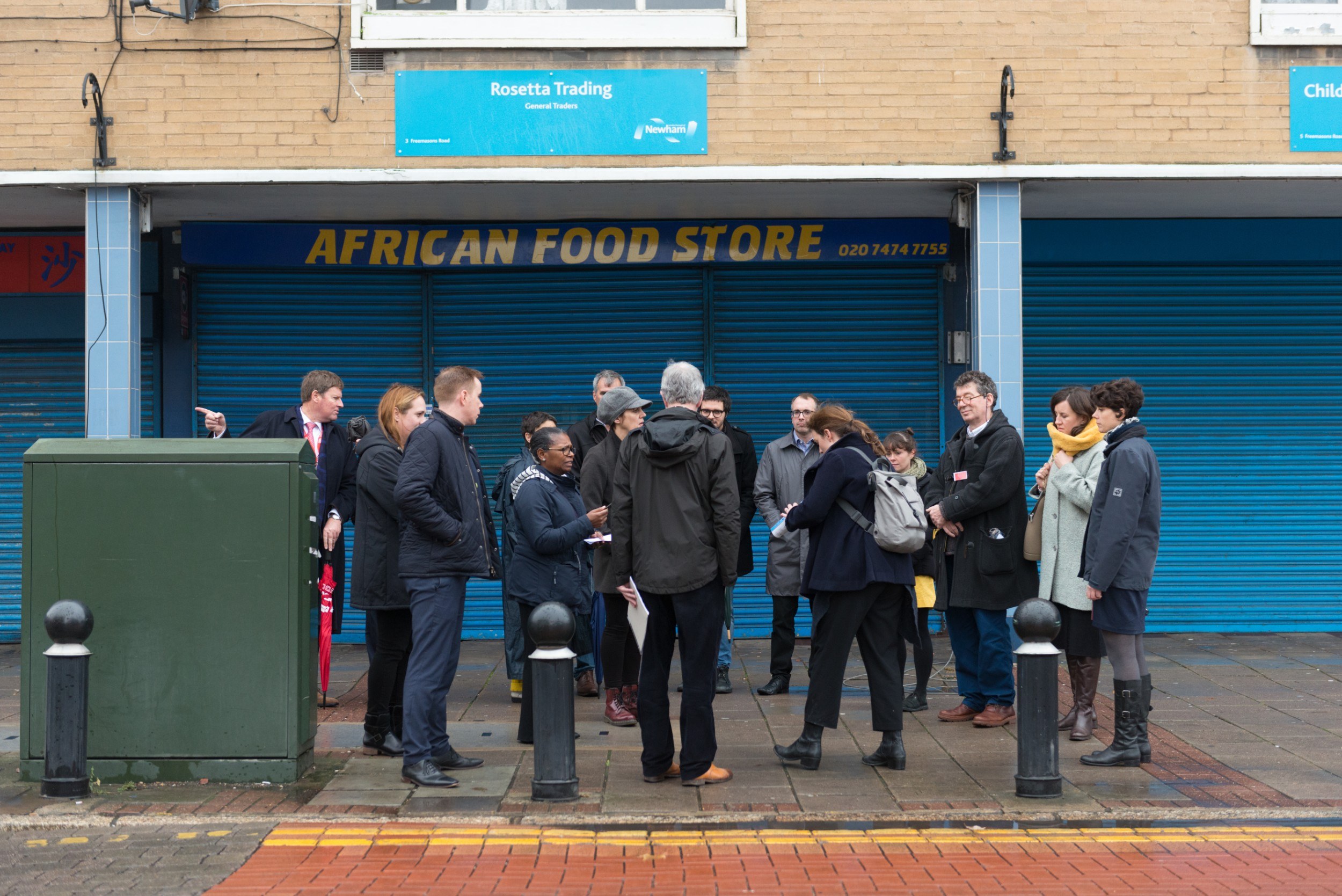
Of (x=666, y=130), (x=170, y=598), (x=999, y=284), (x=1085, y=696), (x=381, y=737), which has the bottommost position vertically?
(x=381, y=737)

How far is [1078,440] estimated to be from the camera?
7145 millimetres

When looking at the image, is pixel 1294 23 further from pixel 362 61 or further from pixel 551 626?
pixel 551 626

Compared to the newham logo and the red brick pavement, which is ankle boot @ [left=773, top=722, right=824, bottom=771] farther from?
the newham logo

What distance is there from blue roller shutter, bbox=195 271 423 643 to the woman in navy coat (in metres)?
5.91

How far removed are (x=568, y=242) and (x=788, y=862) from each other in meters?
7.13

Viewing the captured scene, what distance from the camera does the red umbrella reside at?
27.1 ft

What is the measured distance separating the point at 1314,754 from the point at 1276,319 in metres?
5.74

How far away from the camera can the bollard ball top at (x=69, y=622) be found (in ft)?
19.0

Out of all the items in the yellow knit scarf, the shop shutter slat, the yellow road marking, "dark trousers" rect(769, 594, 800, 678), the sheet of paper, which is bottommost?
the yellow road marking

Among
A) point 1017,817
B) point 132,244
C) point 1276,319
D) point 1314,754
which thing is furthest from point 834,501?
point 1276,319

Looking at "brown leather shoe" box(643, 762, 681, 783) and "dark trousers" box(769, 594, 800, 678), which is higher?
"dark trousers" box(769, 594, 800, 678)

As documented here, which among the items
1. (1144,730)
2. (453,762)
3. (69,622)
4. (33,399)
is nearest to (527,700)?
(453,762)

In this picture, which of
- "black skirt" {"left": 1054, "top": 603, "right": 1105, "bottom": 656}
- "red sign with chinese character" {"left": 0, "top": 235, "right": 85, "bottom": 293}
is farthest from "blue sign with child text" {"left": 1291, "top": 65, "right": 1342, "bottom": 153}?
"red sign with chinese character" {"left": 0, "top": 235, "right": 85, "bottom": 293}

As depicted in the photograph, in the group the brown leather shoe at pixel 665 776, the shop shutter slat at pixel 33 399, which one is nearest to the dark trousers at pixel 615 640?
the brown leather shoe at pixel 665 776
